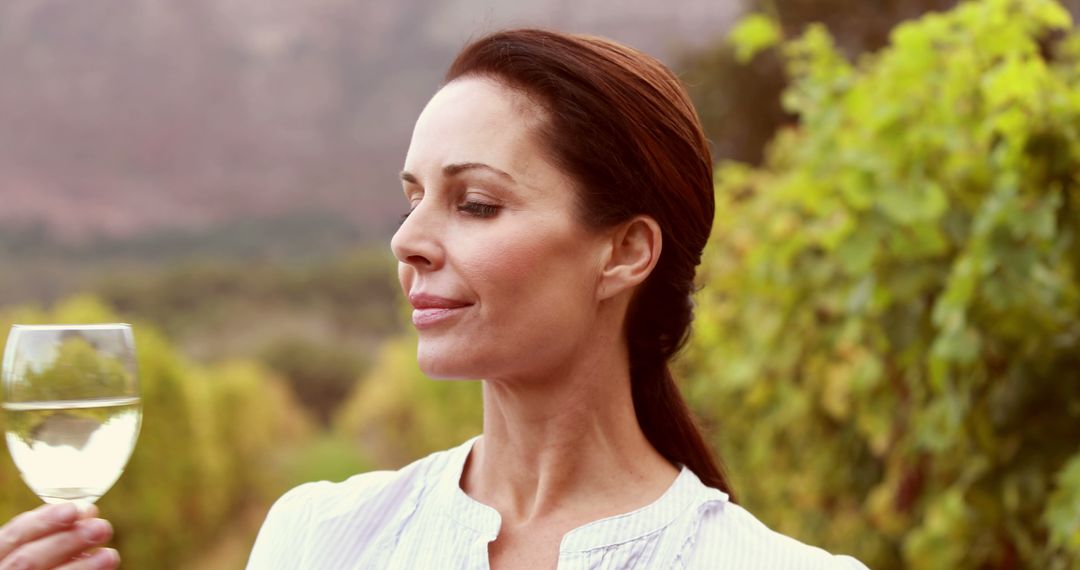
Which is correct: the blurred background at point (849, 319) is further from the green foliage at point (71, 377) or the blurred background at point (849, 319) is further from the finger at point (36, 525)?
the finger at point (36, 525)

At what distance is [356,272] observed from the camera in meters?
100

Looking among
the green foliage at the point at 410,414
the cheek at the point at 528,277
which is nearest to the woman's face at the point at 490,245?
the cheek at the point at 528,277

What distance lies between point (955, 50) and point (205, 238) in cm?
9987

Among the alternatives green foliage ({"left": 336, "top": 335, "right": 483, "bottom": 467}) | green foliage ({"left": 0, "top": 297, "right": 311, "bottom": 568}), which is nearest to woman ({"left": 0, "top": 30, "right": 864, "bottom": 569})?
green foliage ({"left": 0, "top": 297, "right": 311, "bottom": 568})

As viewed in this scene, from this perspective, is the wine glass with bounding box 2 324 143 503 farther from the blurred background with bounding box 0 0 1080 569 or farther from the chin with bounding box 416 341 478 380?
Result: the blurred background with bounding box 0 0 1080 569

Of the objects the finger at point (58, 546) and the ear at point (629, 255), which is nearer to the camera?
the finger at point (58, 546)

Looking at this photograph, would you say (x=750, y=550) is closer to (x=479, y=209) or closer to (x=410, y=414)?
(x=479, y=209)

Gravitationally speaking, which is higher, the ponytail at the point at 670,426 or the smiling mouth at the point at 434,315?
the smiling mouth at the point at 434,315

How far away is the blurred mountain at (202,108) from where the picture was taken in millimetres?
85375

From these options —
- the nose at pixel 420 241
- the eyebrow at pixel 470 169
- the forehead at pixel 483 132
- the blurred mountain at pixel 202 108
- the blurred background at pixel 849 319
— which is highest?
the blurred mountain at pixel 202 108

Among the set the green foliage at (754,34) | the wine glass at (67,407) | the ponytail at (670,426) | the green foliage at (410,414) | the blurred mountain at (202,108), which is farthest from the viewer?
the blurred mountain at (202,108)

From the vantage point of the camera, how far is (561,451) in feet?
6.94

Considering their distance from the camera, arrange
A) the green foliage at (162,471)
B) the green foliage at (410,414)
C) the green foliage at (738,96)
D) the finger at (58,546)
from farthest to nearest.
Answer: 1. the green foliage at (738,96)
2. the green foliage at (410,414)
3. the green foliage at (162,471)
4. the finger at (58,546)

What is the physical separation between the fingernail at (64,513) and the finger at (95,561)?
0.06 meters
